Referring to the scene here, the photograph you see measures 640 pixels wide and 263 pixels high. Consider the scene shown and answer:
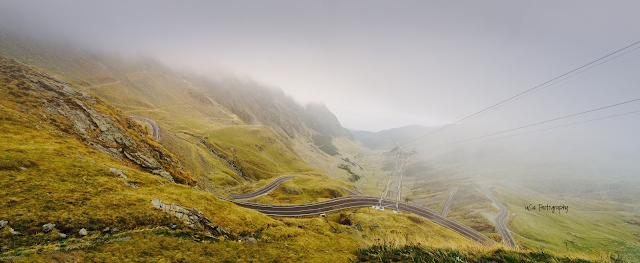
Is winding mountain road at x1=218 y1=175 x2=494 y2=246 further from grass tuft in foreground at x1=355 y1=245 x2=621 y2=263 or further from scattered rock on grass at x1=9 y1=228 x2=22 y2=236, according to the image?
scattered rock on grass at x1=9 y1=228 x2=22 y2=236

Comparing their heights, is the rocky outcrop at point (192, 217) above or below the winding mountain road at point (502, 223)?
above

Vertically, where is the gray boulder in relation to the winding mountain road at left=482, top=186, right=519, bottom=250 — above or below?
above

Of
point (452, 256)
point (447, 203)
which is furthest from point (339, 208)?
point (447, 203)

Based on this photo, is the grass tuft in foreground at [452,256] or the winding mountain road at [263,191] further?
the winding mountain road at [263,191]

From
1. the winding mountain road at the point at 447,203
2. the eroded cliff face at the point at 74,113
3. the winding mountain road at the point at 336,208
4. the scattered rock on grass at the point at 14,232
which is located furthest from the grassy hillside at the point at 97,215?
the winding mountain road at the point at 447,203

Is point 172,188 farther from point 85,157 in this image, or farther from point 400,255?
point 400,255

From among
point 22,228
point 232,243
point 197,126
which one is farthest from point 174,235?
point 197,126

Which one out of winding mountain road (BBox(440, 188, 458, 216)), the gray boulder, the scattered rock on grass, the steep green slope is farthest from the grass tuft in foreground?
winding mountain road (BBox(440, 188, 458, 216))

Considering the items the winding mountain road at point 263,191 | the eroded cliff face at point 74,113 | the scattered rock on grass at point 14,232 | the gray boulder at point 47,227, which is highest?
the eroded cliff face at point 74,113

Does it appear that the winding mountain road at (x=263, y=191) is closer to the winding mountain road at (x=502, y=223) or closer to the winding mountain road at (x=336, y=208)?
the winding mountain road at (x=336, y=208)
